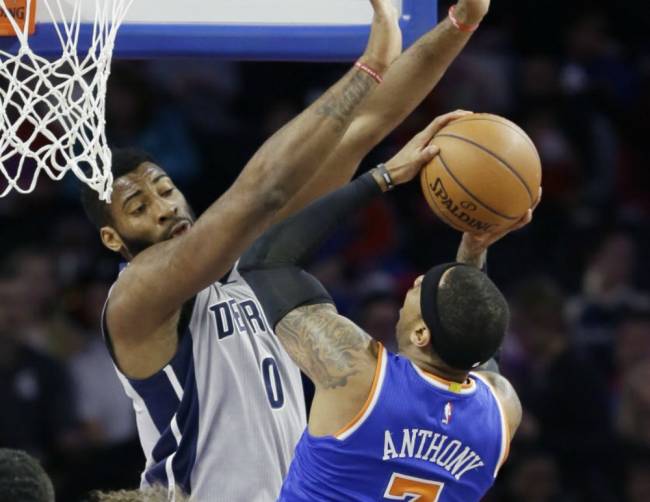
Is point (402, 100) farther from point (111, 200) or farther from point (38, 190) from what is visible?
point (38, 190)

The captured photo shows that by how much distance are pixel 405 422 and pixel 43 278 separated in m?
4.44

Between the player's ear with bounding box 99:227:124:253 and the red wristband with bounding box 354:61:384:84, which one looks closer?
the red wristband with bounding box 354:61:384:84

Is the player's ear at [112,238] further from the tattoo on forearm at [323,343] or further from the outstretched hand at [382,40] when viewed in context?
the outstretched hand at [382,40]

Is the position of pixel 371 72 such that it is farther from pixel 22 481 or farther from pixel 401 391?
pixel 22 481

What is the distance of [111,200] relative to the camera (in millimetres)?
4598

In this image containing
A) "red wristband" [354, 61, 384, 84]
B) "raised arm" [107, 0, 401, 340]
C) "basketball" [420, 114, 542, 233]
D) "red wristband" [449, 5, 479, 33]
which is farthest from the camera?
"red wristband" [449, 5, 479, 33]

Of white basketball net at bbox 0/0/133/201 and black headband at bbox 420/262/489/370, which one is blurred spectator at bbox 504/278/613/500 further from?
white basketball net at bbox 0/0/133/201

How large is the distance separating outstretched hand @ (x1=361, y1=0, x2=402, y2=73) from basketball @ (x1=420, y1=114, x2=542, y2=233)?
0.33m

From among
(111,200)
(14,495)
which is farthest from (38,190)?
(14,495)

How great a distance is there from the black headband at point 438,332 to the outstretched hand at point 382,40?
60 cm

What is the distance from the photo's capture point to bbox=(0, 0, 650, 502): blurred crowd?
7.48 meters

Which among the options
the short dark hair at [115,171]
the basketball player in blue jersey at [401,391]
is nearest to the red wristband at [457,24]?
the basketball player in blue jersey at [401,391]

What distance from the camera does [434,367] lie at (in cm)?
409

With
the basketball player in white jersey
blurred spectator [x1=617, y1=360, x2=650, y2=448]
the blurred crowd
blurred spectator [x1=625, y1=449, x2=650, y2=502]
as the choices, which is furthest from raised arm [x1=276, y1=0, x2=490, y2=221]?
blurred spectator [x1=617, y1=360, x2=650, y2=448]
